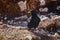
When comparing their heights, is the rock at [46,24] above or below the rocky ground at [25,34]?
below

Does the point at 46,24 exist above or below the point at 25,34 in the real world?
below

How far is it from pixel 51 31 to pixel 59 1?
3339mm

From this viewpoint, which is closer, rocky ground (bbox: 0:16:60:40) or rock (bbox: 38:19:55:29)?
rocky ground (bbox: 0:16:60:40)

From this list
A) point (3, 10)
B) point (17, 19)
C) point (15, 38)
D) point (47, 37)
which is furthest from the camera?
point (3, 10)

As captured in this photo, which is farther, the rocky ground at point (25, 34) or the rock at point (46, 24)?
the rock at point (46, 24)

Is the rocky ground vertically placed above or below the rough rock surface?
above

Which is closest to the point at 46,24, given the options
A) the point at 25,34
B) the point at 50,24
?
the point at 50,24

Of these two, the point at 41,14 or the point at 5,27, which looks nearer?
the point at 5,27

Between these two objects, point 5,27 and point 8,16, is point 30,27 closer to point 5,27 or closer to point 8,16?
point 5,27

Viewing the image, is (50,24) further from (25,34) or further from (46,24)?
(25,34)

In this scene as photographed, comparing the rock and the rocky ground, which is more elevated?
Answer: the rocky ground

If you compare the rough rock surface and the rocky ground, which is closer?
the rocky ground

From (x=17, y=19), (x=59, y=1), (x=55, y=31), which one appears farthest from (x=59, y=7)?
(x=55, y=31)

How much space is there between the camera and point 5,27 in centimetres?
688
